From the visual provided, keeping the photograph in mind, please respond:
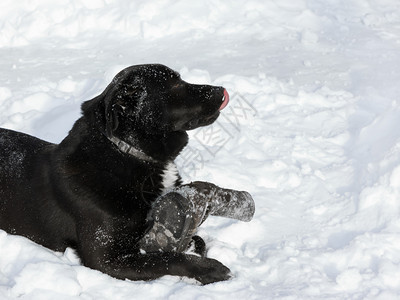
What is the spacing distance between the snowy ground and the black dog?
0.37 ft

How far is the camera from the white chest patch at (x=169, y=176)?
11.3 ft

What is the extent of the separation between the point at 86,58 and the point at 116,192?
3.77 meters

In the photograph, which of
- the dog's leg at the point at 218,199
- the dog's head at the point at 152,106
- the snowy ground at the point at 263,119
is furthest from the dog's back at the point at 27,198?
the dog's leg at the point at 218,199

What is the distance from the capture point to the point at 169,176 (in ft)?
11.5

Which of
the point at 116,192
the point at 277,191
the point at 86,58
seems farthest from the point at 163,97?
the point at 86,58

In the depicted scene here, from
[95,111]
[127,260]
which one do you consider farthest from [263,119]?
[127,260]

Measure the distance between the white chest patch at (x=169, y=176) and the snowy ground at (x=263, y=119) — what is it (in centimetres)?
41

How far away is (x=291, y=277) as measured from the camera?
124 inches

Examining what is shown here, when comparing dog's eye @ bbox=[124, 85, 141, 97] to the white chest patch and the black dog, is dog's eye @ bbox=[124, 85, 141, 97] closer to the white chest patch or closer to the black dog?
the black dog

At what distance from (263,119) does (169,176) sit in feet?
6.00

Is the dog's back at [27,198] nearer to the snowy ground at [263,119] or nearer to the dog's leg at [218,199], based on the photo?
the snowy ground at [263,119]

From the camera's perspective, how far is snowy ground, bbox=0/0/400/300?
10.2 ft

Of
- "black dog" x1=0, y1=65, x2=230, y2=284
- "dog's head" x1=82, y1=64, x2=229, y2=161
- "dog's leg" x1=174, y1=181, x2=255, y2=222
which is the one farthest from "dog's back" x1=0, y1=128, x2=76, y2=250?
"dog's leg" x1=174, y1=181, x2=255, y2=222

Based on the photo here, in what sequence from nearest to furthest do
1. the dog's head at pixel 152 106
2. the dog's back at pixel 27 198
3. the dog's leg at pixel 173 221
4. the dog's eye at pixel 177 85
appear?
the dog's leg at pixel 173 221, the dog's head at pixel 152 106, the dog's back at pixel 27 198, the dog's eye at pixel 177 85
